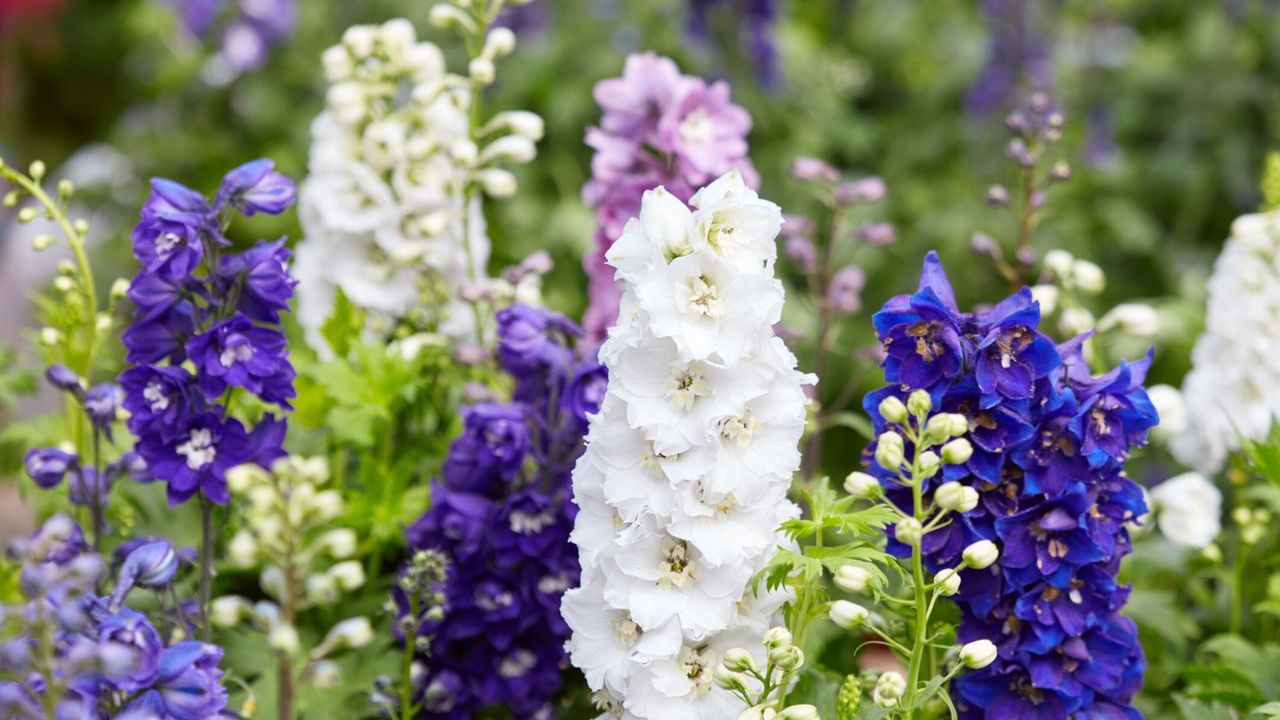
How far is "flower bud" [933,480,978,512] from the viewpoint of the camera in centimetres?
189

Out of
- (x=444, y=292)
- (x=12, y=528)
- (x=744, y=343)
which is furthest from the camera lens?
(x=12, y=528)

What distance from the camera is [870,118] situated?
20.6 feet

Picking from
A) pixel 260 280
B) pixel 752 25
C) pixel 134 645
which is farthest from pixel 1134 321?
pixel 752 25

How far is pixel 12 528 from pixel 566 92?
2.76 metres

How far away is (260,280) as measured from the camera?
2.25m

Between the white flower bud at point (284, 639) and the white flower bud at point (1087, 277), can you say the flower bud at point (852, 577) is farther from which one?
the white flower bud at point (1087, 277)

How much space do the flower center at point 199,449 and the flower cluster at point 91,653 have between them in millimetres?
219

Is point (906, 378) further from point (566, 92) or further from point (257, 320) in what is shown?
point (566, 92)

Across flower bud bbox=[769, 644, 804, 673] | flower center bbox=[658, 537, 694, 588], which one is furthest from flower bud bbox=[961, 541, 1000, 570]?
flower center bbox=[658, 537, 694, 588]

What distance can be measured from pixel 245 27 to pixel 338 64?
2.93 metres

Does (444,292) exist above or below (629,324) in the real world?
above

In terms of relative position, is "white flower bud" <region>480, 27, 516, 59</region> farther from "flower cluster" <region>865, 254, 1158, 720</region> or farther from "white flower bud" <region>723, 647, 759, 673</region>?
"white flower bud" <region>723, 647, 759, 673</region>

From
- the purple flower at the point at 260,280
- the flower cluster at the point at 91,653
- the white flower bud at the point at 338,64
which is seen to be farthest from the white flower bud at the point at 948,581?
the white flower bud at the point at 338,64

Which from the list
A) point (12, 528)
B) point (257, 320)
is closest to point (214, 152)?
point (12, 528)
